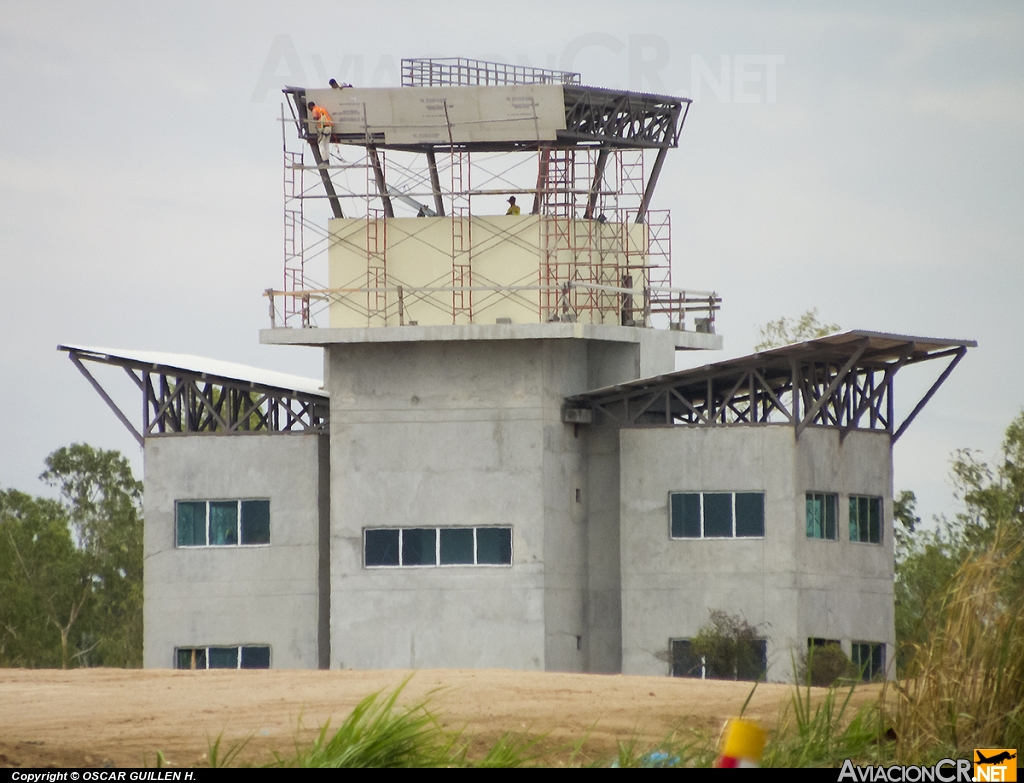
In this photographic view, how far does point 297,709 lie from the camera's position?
1978 cm

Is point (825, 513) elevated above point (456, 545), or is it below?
above

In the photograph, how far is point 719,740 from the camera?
1609 cm

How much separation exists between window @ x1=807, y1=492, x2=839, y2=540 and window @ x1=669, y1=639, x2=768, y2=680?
8.65 feet

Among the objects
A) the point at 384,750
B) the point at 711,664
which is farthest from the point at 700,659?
the point at 384,750

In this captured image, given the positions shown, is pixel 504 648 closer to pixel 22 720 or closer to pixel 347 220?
pixel 347 220

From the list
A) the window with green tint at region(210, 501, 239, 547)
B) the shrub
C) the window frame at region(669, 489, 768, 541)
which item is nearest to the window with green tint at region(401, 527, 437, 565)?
the window with green tint at region(210, 501, 239, 547)

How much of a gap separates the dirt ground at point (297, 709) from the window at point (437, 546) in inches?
446

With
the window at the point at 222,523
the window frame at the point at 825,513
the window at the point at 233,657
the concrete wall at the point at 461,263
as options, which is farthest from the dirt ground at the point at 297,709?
the concrete wall at the point at 461,263

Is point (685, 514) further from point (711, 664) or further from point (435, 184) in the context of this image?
point (435, 184)

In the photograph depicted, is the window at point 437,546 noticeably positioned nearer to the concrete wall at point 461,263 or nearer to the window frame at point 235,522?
the window frame at point 235,522

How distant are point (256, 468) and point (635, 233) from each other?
991 centimetres

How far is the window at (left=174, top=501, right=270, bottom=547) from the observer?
128ft

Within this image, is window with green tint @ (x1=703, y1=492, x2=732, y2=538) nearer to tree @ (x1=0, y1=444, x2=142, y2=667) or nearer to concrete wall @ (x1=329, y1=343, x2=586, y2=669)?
concrete wall @ (x1=329, y1=343, x2=586, y2=669)

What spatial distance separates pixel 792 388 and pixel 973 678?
69.4 ft
